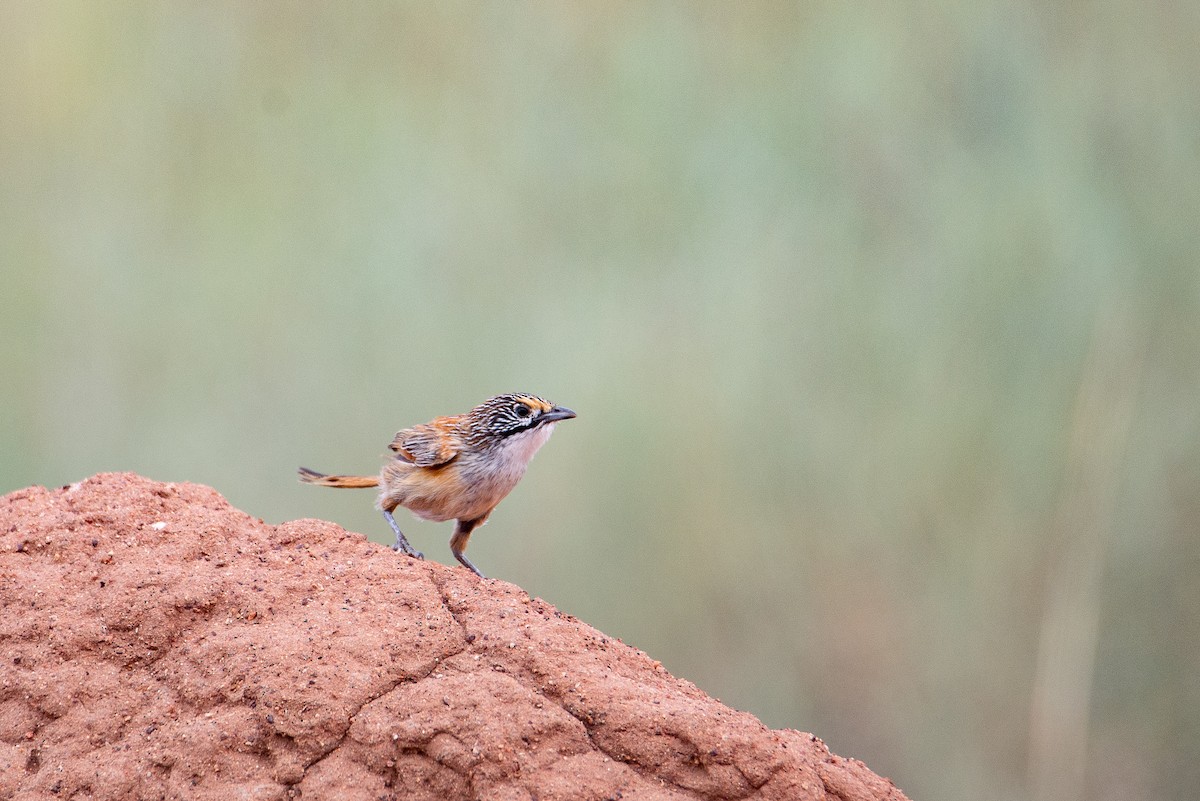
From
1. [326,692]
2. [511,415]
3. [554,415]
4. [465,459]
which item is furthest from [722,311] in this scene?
[326,692]

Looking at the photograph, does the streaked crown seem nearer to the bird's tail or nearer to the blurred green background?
the bird's tail

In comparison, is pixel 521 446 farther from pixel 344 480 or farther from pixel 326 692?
pixel 326 692

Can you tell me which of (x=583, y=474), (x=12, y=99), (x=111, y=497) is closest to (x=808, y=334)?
(x=583, y=474)

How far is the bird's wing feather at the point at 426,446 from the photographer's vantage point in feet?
15.0

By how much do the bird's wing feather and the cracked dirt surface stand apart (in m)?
0.99

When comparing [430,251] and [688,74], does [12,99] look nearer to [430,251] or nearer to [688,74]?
[430,251]

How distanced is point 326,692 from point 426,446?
1.81 metres

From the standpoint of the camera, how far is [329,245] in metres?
7.11

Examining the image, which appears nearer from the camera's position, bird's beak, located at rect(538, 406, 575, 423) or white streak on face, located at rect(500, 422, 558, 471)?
white streak on face, located at rect(500, 422, 558, 471)

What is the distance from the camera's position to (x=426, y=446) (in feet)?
15.2

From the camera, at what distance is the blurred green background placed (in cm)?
638

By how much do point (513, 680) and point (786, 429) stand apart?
13.2 feet

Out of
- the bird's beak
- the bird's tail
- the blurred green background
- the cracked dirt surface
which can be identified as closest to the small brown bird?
the bird's beak

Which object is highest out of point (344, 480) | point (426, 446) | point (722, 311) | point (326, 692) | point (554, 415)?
point (722, 311)
